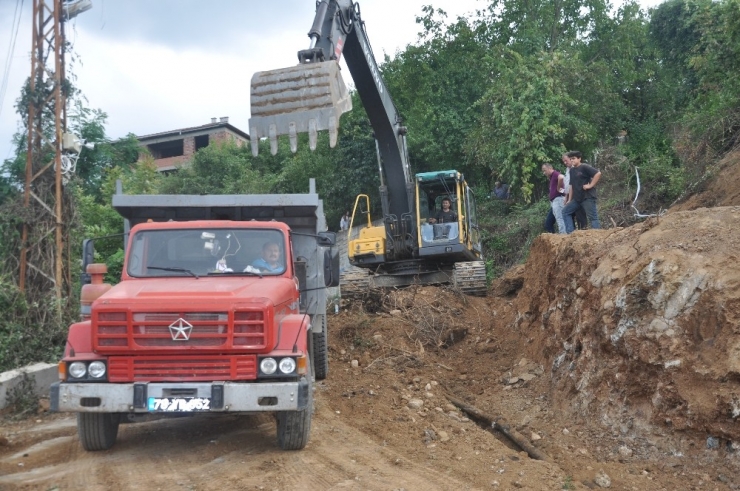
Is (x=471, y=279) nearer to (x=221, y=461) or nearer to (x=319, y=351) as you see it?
(x=319, y=351)

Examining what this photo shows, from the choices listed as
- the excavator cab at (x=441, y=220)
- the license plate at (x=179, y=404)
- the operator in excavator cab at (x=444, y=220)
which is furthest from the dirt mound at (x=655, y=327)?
the operator in excavator cab at (x=444, y=220)

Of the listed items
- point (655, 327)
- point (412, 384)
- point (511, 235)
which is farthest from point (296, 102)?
point (511, 235)

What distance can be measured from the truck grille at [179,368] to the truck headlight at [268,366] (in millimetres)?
72

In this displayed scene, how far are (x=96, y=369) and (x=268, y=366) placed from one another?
1.40m

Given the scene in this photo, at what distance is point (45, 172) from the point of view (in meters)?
12.0

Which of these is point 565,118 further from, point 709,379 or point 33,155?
point 709,379

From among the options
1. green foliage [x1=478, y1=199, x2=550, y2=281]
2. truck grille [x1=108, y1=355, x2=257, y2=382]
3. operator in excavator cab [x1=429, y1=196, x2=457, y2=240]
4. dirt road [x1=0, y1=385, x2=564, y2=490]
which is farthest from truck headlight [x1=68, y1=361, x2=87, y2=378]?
green foliage [x1=478, y1=199, x2=550, y2=281]

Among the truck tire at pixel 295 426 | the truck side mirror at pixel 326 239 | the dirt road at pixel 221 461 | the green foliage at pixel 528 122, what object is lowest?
the dirt road at pixel 221 461

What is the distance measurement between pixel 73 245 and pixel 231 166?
25.7 metres

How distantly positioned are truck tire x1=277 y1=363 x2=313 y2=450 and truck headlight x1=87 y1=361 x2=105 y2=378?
1507 mm

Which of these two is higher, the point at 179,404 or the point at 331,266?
the point at 331,266

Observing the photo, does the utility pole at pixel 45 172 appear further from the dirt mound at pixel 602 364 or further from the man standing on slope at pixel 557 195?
the man standing on slope at pixel 557 195

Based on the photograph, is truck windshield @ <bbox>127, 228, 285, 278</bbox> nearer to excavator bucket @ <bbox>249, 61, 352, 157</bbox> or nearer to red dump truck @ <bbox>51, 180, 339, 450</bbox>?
red dump truck @ <bbox>51, 180, 339, 450</bbox>

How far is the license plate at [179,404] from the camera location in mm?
6086
